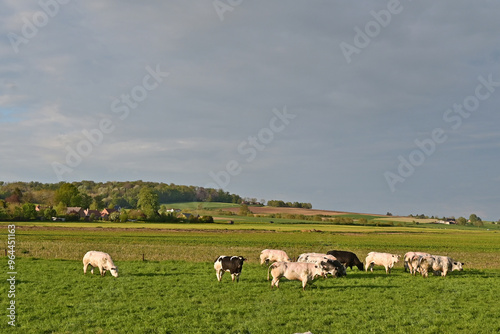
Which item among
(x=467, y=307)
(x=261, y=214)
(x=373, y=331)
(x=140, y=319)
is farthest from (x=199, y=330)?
(x=261, y=214)

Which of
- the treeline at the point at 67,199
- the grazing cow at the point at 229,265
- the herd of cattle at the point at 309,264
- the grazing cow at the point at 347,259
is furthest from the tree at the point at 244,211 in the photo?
the grazing cow at the point at 229,265

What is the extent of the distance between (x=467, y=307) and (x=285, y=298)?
290 inches

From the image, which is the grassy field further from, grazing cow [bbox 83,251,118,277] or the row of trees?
the row of trees

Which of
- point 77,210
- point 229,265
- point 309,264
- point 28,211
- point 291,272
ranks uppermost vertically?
point 309,264

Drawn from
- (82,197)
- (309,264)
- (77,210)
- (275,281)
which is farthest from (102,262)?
(82,197)

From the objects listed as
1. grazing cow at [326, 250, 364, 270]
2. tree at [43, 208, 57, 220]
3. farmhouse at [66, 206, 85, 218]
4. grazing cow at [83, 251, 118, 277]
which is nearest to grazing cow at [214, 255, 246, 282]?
grazing cow at [83, 251, 118, 277]

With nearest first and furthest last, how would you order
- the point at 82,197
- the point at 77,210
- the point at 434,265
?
the point at 434,265, the point at 77,210, the point at 82,197

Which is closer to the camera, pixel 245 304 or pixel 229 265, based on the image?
pixel 245 304

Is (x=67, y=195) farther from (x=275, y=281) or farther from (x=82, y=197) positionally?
(x=275, y=281)

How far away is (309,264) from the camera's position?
1914 centimetres

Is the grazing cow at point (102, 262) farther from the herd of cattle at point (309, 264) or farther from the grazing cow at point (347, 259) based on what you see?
the grazing cow at point (347, 259)

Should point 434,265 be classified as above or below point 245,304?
above

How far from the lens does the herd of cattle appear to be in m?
18.5

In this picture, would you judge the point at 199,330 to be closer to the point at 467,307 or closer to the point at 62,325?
the point at 62,325
